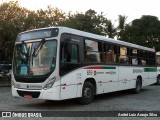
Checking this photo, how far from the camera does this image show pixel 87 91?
40.8 ft

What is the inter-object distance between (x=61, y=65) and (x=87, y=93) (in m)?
2.13

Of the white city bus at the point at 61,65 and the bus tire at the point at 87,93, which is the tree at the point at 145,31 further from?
the bus tire at the point at 87,93

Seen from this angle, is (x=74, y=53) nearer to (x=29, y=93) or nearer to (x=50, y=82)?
(x=50, y=82)

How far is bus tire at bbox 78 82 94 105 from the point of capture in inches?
480

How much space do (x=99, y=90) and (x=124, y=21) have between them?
3310cm

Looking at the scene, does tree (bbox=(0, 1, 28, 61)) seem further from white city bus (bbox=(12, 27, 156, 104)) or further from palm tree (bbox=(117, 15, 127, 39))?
palm tree (bbox=(117, 15, 127, 39))

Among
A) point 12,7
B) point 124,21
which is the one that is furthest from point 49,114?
point 124,21

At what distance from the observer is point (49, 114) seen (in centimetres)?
1005

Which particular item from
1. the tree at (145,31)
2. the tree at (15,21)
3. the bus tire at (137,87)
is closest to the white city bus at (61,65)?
the bus tire at (137,87)

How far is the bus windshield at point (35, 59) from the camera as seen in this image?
1087cm

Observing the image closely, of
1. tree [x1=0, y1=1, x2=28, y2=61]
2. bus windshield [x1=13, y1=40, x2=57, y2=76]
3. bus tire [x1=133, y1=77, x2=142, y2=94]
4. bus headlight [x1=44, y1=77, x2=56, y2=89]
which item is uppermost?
tree [x1=0, y1=1, x2=28, y2=61]

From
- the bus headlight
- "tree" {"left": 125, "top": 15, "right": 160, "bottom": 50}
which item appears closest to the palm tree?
"tree" {"left": 125, "top": 15, "right": 160, "bottom": 50}

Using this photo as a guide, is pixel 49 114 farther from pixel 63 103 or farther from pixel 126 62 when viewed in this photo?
pixel 126 62

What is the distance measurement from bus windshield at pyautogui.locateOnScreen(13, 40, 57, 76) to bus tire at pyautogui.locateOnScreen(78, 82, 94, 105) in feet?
6.91
